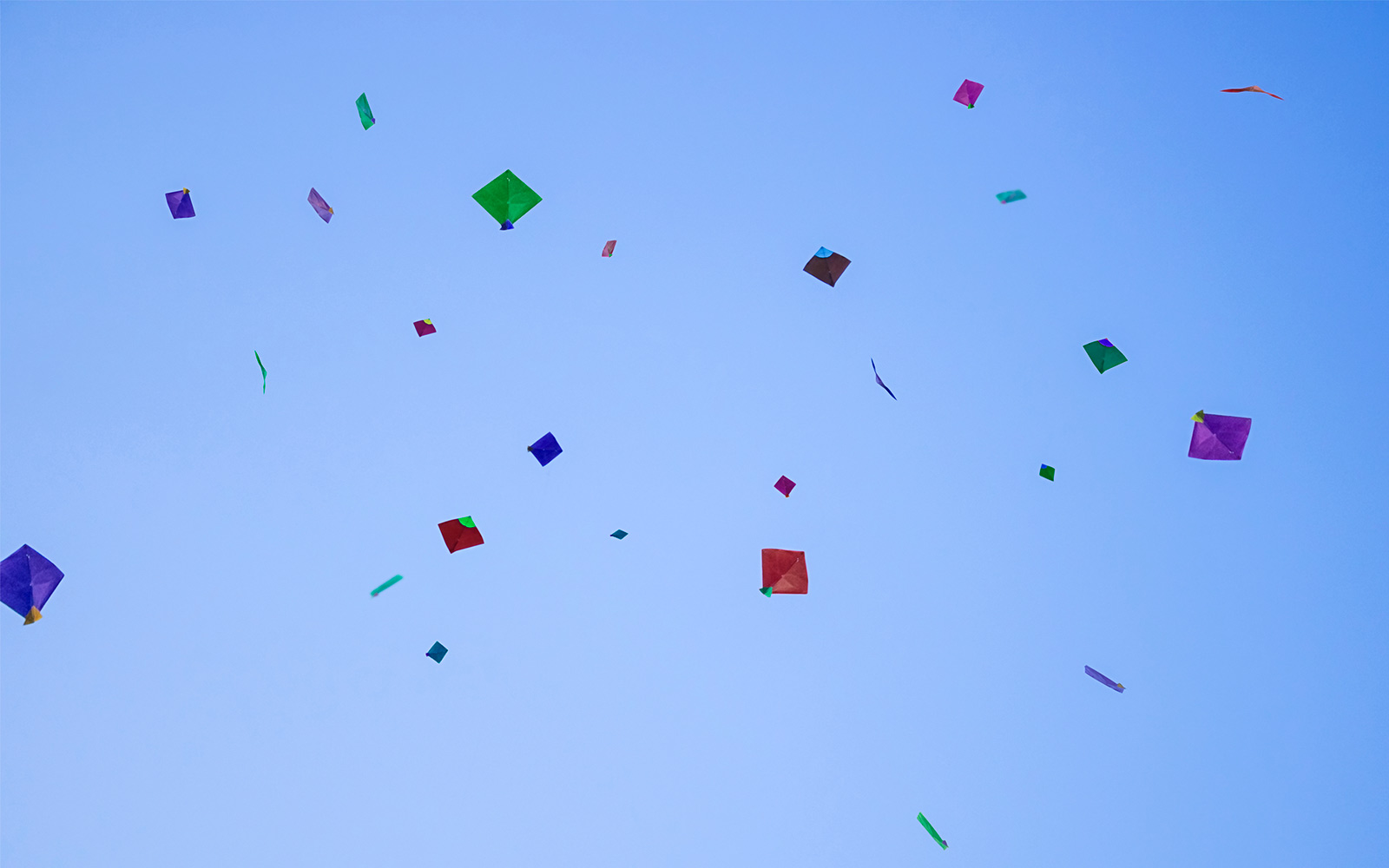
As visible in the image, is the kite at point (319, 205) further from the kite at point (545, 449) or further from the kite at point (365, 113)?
the kite at point (545, 449)

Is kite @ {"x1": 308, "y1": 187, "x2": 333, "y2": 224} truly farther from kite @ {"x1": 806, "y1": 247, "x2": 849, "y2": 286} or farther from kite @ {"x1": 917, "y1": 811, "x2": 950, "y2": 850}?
kite @ {"x1": 917, "y1": 811, "x2": 950, "y2": 850}

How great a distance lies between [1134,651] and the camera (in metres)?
1.34

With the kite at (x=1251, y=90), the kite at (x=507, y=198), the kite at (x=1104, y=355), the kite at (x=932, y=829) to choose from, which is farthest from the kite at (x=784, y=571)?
the kite at (x=1251, y=90)

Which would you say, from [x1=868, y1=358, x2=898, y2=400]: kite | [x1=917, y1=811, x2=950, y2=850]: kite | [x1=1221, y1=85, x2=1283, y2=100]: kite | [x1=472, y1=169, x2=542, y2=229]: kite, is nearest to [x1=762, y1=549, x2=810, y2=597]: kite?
[x1=868, y1=358, x2=898, y2=400]: kite

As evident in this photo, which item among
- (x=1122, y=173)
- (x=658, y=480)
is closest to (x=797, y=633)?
(x=658, y=480)

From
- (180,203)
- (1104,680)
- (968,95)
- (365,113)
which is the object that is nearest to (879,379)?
(968,95)

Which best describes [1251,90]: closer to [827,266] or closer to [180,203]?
[827,266]

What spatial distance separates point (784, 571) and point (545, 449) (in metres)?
0.46

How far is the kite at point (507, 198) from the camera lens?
135 cm

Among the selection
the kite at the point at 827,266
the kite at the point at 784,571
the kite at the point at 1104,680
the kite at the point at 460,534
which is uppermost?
the kite at the point at 827,266

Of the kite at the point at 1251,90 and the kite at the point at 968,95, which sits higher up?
the kite at the point at 968,95

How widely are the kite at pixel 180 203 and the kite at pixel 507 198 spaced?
20.0 inches

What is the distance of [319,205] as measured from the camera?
53.7 inches

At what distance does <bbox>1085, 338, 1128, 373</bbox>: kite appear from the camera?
53.1 inches
